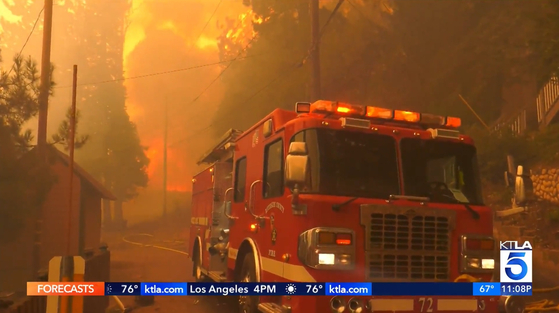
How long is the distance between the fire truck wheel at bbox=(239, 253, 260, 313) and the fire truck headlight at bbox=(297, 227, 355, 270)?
1.71 m

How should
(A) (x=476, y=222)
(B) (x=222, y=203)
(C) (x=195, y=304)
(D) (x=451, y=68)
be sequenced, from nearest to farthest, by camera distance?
1. (A) (x=476, y=222)
2. (B) (x=222, y=203)
3. (C) (x=195, y=304)
4. (D) (x=451, y=68)

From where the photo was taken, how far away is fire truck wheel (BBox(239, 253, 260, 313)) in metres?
6.70

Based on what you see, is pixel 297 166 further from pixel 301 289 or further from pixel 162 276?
pixel 162 276

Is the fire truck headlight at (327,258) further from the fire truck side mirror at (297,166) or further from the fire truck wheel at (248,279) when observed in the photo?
the fire truck wheel at (248,279)

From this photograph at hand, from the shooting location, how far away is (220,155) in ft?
33.4

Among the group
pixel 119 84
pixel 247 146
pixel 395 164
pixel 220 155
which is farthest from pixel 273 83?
pixel 119 84

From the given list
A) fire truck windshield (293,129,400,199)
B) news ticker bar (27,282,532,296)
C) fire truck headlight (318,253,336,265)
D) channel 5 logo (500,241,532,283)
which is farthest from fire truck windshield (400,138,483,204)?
fire truck headlight (318,253,336,265)

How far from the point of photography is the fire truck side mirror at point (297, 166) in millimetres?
5043

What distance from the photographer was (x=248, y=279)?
695 cm

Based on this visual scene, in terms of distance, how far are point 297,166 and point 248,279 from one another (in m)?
2.57

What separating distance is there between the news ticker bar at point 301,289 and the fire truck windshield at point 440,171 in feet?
3.33

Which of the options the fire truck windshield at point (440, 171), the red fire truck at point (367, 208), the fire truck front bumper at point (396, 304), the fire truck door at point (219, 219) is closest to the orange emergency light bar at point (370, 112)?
the red fire truck at point (367, 208)

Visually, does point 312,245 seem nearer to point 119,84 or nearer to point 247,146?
point 247,146

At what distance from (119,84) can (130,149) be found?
604 inches
